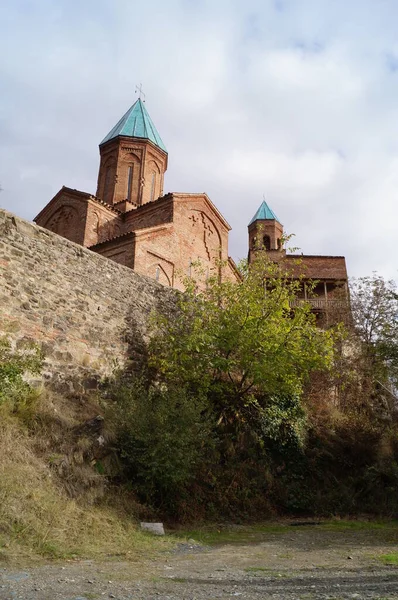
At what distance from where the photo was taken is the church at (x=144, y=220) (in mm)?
19750

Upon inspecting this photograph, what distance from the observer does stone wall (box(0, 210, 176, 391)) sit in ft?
31.0

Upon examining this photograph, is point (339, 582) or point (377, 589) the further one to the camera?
point (339, 582)

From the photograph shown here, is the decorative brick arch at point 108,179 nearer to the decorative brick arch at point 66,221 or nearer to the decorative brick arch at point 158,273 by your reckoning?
the decorative brick arch at point 66,221

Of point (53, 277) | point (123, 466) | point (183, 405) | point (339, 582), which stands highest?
point (53, 277)

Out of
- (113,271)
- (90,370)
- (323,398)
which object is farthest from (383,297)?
(90,370)

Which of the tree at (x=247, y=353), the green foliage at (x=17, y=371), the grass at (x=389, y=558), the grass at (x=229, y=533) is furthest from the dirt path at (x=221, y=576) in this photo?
the tree at (x=247, y=353)

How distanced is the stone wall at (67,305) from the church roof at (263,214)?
32.8 meters

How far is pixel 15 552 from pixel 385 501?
876 cm

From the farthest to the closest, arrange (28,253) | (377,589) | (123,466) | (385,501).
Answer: (385,501), (28,253), (123,466), (377,589)

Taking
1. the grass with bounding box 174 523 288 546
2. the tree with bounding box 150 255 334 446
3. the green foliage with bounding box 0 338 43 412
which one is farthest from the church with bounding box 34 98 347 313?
the grass with bounding box 174 523 288 546

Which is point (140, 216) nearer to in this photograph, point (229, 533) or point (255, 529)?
point (255, 529)

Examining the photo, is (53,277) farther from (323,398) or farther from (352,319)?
(352,319)

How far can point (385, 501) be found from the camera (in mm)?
11133

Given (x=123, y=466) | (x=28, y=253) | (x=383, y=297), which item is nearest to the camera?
(x=123, y=466)
